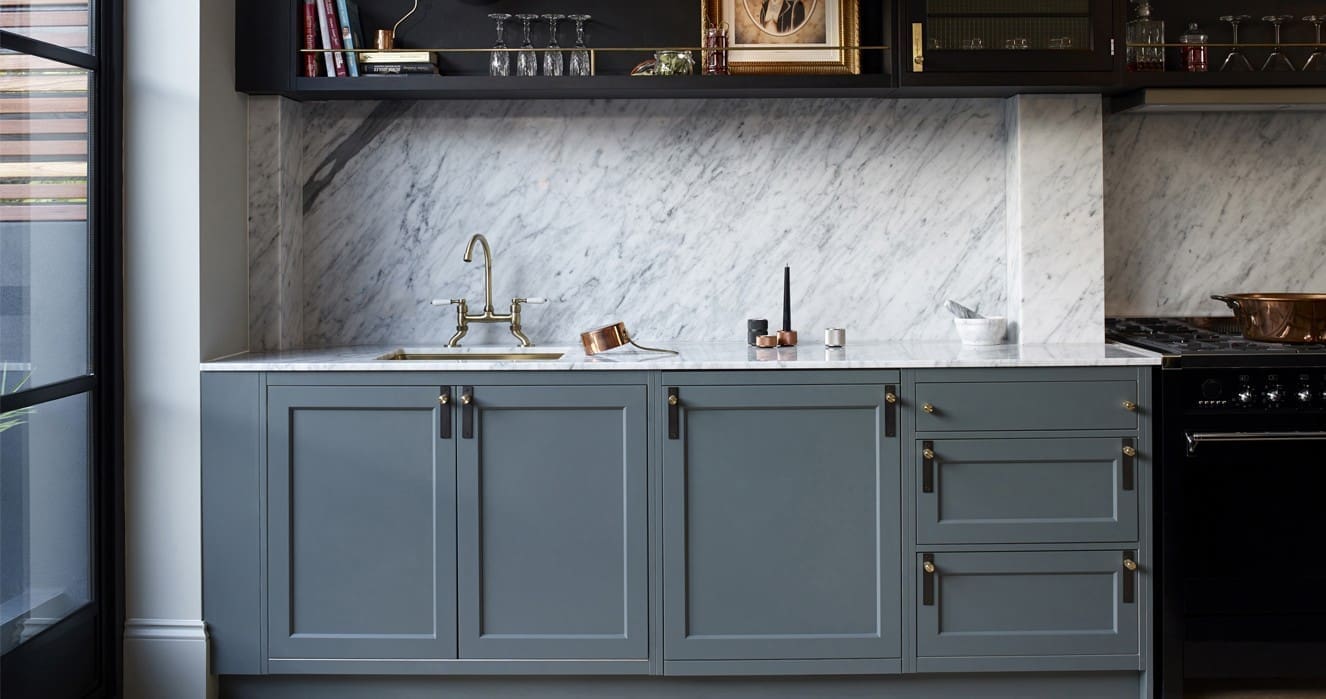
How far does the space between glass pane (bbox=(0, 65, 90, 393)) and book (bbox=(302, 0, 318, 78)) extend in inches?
23.3

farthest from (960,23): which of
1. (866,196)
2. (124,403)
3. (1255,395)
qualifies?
(124,403)

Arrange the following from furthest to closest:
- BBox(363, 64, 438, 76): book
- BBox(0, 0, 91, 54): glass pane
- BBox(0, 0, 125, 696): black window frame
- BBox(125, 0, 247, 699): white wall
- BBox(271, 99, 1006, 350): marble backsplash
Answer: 1. BBox(271, 99, 1006, 350): marble backsplash
2. BBox(363, 64, 438, 76): book
3. BBox(125, 0, 247, 699): white wall
4. BBox(0, 0, 125, 696): black window frame
5. BBox(0, 0, 91, 54): glass pane

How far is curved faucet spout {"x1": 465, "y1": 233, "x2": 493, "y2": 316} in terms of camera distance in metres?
3.15

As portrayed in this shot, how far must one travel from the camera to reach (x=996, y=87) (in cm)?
296

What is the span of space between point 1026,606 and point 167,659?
2233 millimetres

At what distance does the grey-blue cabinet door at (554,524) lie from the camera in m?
2.73

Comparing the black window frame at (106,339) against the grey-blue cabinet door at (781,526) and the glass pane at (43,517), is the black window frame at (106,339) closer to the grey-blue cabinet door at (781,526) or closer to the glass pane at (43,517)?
the glass pane at (43,517)

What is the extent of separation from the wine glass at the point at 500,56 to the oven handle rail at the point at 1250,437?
208 centimetres

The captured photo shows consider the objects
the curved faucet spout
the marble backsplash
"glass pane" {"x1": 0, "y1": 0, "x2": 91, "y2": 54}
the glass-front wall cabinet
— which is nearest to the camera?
"glass pane" {"x1": 0, "y1": 0, "x2": 91, "y2": 54}

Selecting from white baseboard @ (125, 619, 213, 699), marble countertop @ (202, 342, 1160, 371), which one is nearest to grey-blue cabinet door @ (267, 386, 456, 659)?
marble countertop @ (202, 342, 1160, 371)

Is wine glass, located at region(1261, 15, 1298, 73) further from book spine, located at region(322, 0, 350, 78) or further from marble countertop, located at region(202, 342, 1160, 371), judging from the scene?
book spine, located at region(322, 0, 350, 78)

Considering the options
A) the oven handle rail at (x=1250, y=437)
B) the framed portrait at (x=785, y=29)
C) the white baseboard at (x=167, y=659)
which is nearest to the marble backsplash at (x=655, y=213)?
the framed portrait at (x=785, y=29)

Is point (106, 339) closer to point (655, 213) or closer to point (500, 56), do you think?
point (500, 56)

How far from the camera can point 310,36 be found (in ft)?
9.93
